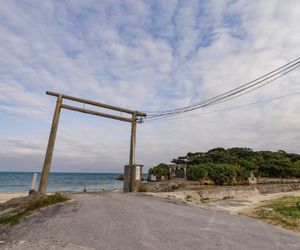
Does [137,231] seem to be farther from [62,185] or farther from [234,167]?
[62,185]

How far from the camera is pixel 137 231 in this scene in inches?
319

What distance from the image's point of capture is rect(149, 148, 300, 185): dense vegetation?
28.1 metres

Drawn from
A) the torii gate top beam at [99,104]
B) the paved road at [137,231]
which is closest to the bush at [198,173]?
the torii gate top beam at [99,104]

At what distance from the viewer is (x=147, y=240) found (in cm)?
736

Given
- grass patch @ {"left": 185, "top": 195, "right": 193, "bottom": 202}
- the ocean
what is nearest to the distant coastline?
the ocean

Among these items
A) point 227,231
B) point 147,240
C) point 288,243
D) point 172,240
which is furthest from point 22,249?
point 288,243

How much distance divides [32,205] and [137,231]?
5.00 m

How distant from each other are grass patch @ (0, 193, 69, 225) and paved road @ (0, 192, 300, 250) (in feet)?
1.52

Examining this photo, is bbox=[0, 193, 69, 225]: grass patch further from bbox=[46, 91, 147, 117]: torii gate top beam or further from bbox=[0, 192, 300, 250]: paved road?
bbox=[46, 91, 147, 117]: torii gate top beam

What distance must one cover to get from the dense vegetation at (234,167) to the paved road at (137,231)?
17.0 m

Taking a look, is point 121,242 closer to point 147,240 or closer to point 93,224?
point 147,240

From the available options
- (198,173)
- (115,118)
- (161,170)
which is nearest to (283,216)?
(115,118)

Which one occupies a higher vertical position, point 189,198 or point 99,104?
point 99,104

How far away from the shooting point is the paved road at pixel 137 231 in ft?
23.3
